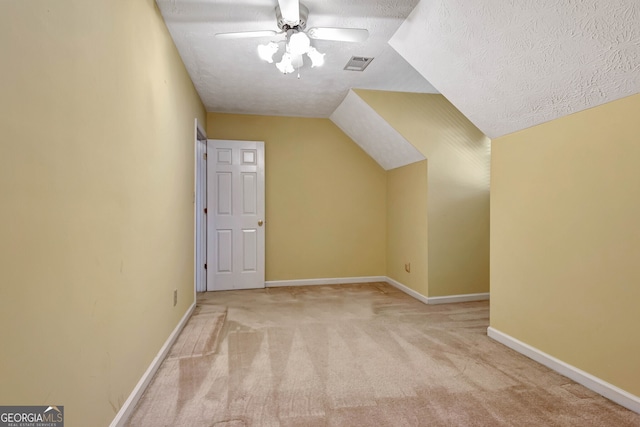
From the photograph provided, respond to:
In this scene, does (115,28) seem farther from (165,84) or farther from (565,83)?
(565,83)

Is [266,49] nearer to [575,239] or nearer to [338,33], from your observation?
[338,33]

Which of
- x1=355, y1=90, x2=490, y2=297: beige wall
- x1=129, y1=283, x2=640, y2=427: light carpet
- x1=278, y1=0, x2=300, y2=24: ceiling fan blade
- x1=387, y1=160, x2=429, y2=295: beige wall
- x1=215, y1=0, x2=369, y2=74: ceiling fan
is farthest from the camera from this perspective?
x1=387, y1=160, x2=429, y2=295: beige wall

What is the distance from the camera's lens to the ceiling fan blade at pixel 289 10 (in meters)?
1.84

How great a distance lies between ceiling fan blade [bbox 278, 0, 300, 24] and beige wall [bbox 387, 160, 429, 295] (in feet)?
7.96

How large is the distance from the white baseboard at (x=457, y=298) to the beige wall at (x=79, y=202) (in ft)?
9.67

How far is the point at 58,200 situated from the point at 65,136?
0.78 ft

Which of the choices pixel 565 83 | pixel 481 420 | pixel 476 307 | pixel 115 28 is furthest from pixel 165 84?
pixel 476 307

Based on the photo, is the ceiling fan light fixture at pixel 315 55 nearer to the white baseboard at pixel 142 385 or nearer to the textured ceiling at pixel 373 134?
the textured ceiling at pixel 373 134

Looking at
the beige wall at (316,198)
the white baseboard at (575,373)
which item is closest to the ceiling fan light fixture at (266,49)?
the beige wall at (316,198)

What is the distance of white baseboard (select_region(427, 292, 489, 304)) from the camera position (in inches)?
149

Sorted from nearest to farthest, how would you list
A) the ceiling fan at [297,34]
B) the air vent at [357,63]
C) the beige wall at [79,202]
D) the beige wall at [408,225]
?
the beige wall at [79,202]
the ceiling fan at [297,34]
the air vent at [357,63]
the beige wall at [408,225]

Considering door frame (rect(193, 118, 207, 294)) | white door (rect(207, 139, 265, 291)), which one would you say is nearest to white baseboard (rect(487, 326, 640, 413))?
white door (rect(207, 139, 265, 291))

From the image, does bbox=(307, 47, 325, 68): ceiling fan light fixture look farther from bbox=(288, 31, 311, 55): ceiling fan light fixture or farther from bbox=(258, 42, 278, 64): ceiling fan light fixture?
bbox=(258, 42, 278, 64): ceiling fan light fixture

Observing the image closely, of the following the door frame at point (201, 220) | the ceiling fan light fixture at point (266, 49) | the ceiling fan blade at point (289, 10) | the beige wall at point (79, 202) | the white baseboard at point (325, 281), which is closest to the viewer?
the beige wall at point (79, 202)
